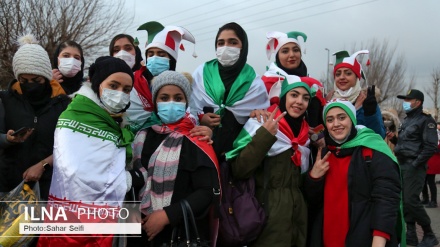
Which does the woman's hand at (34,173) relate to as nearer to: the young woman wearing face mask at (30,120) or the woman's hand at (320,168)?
the young woman wearing face mask at (30,120)

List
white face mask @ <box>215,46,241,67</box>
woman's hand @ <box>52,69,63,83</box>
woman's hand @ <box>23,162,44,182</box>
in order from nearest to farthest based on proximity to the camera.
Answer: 1. woman's hand @ <box>23,162,44,182</box>
2. white face mask @ <box>215,46,241,67</box>
3. woman's hand @ <box>52,69,63,83</box>

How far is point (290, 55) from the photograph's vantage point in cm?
453

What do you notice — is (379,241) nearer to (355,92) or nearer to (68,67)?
(355,92)

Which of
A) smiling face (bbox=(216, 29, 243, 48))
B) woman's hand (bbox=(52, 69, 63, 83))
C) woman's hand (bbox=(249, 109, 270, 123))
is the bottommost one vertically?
woman's hand (bbox=(249, 109, 270, 123))

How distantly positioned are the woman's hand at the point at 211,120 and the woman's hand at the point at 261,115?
308 millimetres

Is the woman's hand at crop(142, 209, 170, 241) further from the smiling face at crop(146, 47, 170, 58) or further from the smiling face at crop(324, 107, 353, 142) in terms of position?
the smiling face at crop(146, 47, 170, 58)

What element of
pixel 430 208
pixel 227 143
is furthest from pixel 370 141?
pixel 430 208

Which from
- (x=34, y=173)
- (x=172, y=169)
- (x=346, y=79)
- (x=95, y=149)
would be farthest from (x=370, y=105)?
(x=34, y=173)

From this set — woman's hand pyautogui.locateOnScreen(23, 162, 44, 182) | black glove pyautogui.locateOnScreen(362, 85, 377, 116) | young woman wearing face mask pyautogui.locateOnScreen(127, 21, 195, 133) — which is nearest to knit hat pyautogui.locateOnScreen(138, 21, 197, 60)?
young woman wearing face mask pyautogui.locateOnScreen(127, 21, 195, 133)

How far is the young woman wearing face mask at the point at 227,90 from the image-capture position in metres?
3.67

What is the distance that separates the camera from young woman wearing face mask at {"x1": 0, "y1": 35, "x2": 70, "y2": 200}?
3.24m

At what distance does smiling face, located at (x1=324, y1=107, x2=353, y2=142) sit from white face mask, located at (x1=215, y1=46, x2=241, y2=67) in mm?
1007

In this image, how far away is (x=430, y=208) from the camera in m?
10.2

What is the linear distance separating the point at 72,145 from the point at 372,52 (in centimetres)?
3399
